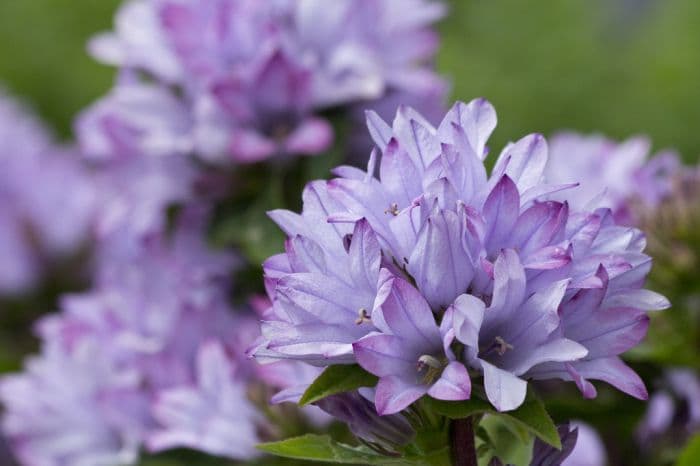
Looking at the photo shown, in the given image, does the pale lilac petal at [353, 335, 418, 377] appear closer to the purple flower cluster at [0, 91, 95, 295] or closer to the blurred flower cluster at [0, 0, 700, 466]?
the blurred flower cluster at [0, 0, 700, 466]

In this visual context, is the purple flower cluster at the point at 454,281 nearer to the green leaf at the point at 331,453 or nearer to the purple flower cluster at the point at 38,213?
the green leaf at the point at 331,453

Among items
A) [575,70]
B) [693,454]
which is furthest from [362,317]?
[575,70]

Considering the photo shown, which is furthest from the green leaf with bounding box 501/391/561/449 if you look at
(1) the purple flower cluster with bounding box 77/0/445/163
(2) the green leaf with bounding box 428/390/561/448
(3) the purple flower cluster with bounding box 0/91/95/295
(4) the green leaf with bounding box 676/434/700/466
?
(3) the purple flower cluster with bounding box 0/91/95/295

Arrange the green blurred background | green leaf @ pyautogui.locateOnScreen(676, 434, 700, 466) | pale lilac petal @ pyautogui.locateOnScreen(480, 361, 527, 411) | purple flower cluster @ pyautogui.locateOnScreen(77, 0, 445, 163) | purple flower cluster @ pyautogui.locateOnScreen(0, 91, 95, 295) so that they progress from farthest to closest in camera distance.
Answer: the green blurred background < purple flower cluster @ pyautogui.locateOnScreen(0, 91, 95, 295) < purple flower cluster @ pyautogui.locateOnScreen(77, 0, 445, 163) < green leaf @ pyautogui.locateOnScreen(676, 434, 700, 466) < pale lilac petal @ pyautogui.locateOnScreen(480, 361, 527, 411)

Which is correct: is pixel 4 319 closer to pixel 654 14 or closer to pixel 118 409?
pixel 118 409

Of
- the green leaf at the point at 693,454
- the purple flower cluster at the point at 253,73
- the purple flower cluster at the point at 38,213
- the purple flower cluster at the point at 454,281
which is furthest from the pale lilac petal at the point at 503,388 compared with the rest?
the purple flower cluster at the point at 38,213

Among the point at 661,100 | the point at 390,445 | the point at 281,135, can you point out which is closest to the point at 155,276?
the point at 281,135

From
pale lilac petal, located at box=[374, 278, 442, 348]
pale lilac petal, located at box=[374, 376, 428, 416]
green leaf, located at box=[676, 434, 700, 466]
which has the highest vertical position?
pale lilac petal, located at box=[374, 278, 442, 348]
